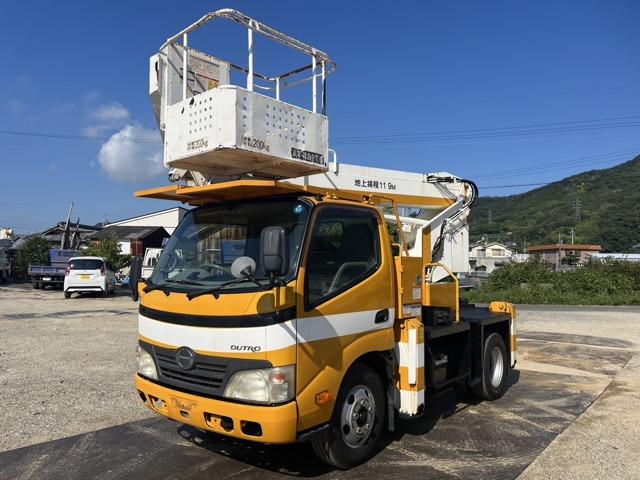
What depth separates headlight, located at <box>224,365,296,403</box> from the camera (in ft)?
12.1

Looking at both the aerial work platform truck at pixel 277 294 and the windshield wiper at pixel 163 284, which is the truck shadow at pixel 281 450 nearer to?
the aerial work platform truck at pixel 277 294

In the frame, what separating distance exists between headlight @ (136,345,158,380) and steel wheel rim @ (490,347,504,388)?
432 centimetres

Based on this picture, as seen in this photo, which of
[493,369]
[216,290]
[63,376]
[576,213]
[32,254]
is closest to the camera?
[216,290]

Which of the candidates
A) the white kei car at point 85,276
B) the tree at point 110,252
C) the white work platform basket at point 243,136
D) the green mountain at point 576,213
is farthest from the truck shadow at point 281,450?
the green mountain at point 576,213

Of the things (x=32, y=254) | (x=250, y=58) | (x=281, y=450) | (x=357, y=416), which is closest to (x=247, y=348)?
(x=357, y=416)

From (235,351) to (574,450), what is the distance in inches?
134

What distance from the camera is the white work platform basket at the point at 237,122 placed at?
4.56 metres

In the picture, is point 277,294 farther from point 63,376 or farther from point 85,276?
point 85,276

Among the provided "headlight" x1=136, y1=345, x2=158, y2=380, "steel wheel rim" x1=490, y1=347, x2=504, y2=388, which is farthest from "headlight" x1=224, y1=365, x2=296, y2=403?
"steel wheel rim" x1=490, y1=347, x2=504, y2=388

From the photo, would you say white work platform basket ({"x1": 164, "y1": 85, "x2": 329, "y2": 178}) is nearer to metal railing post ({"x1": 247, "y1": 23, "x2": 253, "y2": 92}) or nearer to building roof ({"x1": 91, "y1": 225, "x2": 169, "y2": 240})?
metal railing post ({"x1": 247, "y1": 23, "x2": 253, "y2": 92})

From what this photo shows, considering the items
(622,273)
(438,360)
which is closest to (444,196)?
(438,360)

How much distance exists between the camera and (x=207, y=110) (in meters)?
4.70

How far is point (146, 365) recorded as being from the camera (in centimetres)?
452

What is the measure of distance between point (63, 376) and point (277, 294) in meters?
5.57
